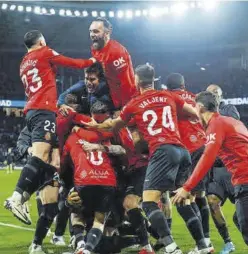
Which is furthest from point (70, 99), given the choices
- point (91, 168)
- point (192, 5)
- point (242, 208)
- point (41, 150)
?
point (192, 5)

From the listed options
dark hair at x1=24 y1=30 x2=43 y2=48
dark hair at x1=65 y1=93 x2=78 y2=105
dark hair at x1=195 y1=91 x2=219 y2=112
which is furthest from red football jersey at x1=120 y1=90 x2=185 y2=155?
dark hair at x1=24 y1=30 x2=43 y2=48

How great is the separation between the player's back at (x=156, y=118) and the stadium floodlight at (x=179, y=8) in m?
30.9

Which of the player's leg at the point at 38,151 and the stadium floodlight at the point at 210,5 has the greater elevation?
the stadium floodlight at the point at 210,5

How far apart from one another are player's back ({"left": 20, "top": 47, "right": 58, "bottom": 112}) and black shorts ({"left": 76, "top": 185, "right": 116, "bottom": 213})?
1.22 meters

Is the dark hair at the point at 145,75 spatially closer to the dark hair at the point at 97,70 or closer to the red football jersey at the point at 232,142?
the red football jersey at the point at 232,142

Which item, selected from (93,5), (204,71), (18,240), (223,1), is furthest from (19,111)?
(18,240)

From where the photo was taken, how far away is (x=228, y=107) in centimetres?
662

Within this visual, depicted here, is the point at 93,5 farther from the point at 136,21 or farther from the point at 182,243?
the point at 182,243

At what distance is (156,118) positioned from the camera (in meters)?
5.11

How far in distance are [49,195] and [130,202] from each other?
3.08ft

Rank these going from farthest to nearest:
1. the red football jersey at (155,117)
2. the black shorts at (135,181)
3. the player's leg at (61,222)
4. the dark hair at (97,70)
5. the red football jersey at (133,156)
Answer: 1. the player's leg at (61,222)
2. the dark hair at (97,70)
3. the red football jersey at (133,156)
4. the black shorts at (135,181)
5. the red football jersey at (155,117)

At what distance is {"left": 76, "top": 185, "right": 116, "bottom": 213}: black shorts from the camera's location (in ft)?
17.5

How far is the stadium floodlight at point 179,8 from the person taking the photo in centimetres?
3508

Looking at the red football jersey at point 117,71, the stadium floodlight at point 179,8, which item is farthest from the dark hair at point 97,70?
the stadium floodlight at point 179,8
